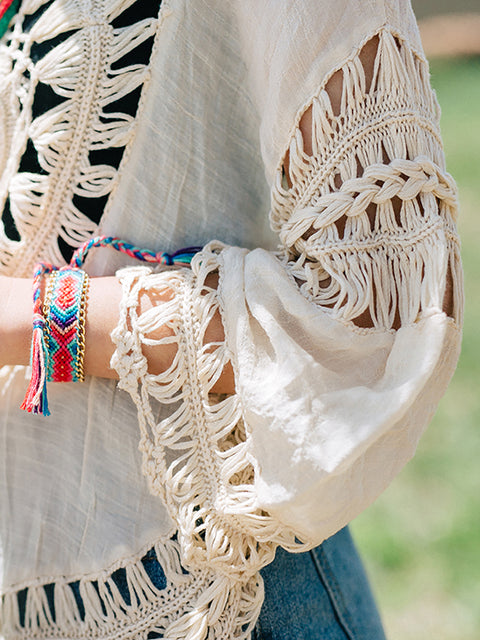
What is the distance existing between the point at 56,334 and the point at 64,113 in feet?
0.92

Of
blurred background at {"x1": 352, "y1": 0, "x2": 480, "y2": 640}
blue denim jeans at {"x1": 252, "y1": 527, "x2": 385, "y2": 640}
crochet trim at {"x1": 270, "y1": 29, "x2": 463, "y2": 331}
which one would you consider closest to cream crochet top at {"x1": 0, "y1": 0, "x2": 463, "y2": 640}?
crochet trim at {"x1": 270, "y1": 29, "x2": 463, "y2": 331}

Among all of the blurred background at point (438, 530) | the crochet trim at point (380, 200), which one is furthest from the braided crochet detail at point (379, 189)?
the blurred background at point (438, 530)

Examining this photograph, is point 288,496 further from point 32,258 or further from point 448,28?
point 448,28

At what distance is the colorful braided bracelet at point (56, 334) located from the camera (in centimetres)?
83

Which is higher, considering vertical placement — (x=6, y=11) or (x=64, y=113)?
(x=6, y=11)

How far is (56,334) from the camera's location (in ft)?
2.77

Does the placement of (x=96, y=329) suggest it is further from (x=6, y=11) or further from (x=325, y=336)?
(x=6, y=11)

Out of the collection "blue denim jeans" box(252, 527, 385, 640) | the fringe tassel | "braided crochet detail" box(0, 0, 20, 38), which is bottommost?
"blue denim jeans" box(252, 527, 385, 640)

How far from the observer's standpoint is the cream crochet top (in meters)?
0.75

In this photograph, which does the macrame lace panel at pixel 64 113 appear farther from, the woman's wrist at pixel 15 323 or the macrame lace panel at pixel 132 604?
the macrame lace panel at pixel 132 604

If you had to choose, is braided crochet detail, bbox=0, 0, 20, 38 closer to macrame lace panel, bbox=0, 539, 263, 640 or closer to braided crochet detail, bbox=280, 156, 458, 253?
braided crochet detail, bbox=280, 156, 458, 253

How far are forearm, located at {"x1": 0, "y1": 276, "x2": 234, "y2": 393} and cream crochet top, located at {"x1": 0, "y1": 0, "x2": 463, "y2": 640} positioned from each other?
0.05ft

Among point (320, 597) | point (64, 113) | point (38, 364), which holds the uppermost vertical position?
point (64, 113)

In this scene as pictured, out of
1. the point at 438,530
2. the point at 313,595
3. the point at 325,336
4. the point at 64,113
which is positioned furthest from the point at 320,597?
the point at 438,530
